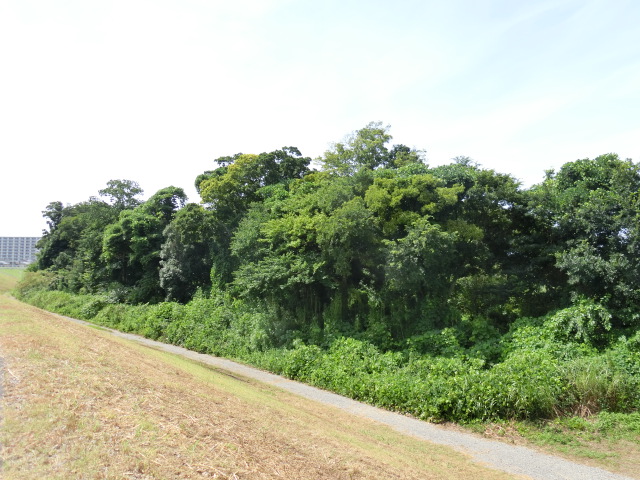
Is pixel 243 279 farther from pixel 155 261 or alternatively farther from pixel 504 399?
pixel 155 261

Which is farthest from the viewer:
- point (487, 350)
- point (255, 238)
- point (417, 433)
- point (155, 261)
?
point (155, 261)

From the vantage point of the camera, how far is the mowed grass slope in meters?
4.14

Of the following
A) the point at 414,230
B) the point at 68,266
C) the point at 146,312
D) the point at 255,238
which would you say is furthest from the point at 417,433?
the point at 68,266

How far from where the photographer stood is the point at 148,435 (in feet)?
15.7

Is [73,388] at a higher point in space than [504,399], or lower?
higher

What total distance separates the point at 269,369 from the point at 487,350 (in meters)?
8.58

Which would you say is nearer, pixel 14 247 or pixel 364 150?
pixel 364 150

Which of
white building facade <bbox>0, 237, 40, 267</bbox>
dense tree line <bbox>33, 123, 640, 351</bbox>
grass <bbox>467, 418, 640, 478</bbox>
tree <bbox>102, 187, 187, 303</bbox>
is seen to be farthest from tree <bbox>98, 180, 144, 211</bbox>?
white building facade <bbox>0, 237, 40, 267</bbox>

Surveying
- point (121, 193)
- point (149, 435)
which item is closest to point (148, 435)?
point (149, 435)

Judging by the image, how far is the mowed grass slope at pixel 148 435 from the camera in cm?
414

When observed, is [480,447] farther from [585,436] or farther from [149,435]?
[149,435]

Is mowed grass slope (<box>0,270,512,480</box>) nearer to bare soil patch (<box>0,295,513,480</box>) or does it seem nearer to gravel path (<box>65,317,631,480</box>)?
bare soil patch (<box>0,295,513,480</box>)

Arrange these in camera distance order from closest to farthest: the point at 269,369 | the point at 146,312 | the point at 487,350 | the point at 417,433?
the point at 417,433 < the point at 487,350 < the point at 269,369 < the point at 146,312

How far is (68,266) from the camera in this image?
4409 cm
